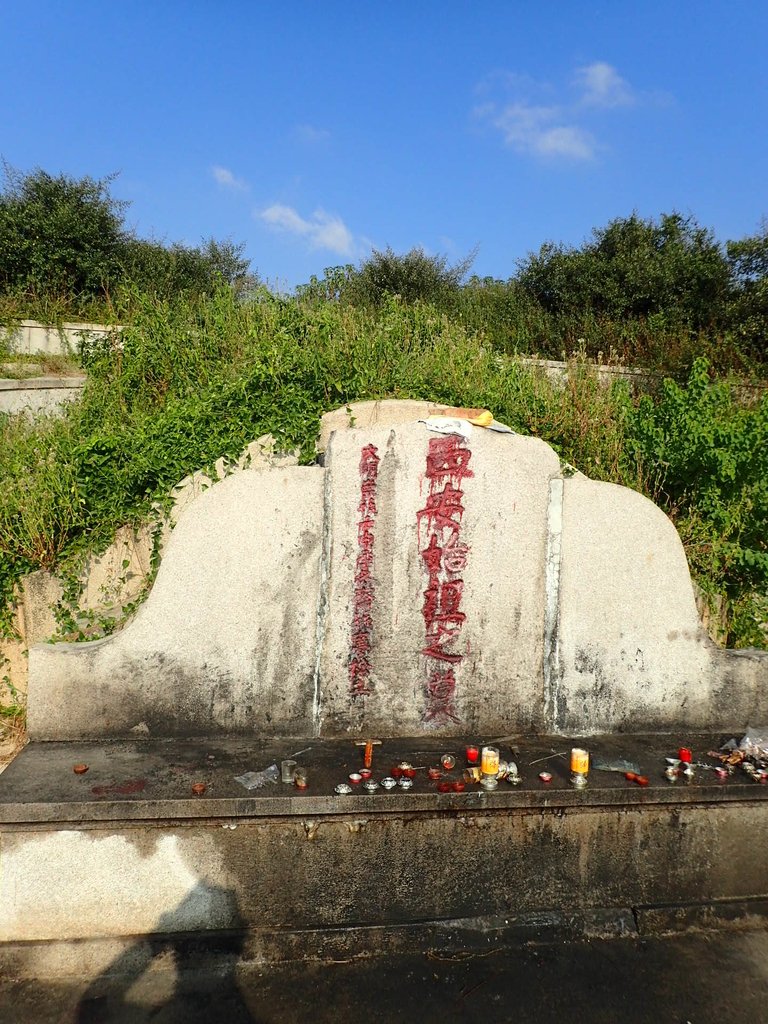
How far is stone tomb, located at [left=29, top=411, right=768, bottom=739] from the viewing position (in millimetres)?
3125

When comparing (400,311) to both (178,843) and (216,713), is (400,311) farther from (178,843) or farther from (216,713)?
(178,843)

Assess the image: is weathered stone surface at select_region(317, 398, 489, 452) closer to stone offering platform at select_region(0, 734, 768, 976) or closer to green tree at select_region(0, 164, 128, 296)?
stone offering platform at select_region(0, 734, 768, 976)

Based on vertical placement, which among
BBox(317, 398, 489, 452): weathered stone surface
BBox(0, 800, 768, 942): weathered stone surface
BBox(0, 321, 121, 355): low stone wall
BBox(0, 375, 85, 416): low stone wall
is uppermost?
BBox(0, 321, 121, 355): low stone wall

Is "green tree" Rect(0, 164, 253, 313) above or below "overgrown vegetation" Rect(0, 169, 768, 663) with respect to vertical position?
above

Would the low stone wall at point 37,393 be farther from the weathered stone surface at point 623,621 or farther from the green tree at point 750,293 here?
the green tree at point 750,293

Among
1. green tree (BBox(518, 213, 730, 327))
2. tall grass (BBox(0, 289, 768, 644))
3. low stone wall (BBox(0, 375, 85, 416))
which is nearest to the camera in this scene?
tall grass (BBox(0, 289, 768, 644))

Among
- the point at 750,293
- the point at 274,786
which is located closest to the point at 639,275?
the point at 750,293

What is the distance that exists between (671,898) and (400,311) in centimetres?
511

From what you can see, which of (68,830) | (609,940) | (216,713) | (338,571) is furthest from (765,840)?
(68,830)

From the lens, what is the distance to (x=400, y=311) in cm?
635

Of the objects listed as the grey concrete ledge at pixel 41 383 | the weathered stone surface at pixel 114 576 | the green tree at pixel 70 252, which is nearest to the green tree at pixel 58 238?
the green tree at pixel 70 252

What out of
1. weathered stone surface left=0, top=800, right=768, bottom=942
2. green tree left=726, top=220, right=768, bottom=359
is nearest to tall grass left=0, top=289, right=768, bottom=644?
weathered stone surface left=0, top=800, right=768, bottom=942

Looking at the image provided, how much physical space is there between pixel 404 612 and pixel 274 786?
3.22 feet

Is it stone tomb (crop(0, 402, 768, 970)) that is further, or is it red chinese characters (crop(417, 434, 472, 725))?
red chinese characters (crop(417, 434, 472, 725))
